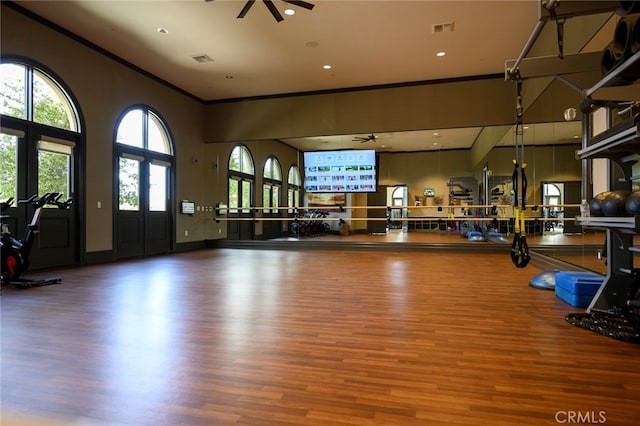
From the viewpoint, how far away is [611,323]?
2.81m

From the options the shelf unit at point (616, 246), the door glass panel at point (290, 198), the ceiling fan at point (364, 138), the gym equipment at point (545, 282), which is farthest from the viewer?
the door glass panel at point (290, 198)

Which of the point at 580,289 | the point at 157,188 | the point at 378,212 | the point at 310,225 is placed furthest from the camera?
the point at 310,225

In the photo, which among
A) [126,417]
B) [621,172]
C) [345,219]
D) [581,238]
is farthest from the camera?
[345,219]

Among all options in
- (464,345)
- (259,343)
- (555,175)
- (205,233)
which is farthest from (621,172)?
(205,233)

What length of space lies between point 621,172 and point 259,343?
12.6 ft

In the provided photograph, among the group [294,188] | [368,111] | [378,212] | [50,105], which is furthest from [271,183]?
[50,105]

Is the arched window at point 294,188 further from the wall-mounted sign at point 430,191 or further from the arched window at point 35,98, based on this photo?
the arched window at point 35,98

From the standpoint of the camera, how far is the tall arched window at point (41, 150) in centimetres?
544

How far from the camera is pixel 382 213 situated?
10742 millimetres

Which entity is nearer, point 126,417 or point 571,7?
point 126,417

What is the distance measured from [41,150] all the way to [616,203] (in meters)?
7.60

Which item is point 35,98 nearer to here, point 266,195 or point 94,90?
point 94,90

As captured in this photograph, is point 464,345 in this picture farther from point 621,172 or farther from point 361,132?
point 361,132

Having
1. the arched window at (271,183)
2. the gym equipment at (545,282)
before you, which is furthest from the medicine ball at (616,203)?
the arched window at (271,183)
